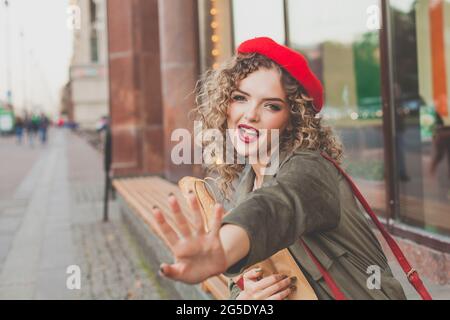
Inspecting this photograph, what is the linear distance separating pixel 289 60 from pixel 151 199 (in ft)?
19.0

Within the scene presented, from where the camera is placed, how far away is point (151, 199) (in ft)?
23.4

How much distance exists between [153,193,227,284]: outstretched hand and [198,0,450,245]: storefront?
3608mm

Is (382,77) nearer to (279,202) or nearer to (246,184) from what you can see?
(246,184)

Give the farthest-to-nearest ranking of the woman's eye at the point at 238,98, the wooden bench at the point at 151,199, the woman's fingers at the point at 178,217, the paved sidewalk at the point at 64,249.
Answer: the paved sidewalk at the point at 64,249
the wooden bench at the point at 151,199
the woman's eye at the point at 238,98
the woman's fingers at the point at 178,217

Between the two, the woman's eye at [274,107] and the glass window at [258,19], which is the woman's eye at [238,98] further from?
the glass window at [258,19]

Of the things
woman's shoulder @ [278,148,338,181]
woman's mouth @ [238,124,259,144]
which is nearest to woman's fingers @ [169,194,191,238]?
woman's shoulder @ [278,148,338,181]

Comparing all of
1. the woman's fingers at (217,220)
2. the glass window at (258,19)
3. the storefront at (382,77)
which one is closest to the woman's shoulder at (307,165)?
the woman's fingers at (217,220)

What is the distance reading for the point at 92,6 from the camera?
33562mm

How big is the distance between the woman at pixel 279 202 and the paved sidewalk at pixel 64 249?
3.99 meters

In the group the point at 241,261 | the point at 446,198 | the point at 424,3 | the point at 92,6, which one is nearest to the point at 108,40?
the point at 424,3

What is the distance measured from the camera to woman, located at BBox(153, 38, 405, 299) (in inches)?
43.2

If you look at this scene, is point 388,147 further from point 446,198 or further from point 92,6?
point 92,6

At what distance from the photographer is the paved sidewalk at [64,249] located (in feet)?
18.0
